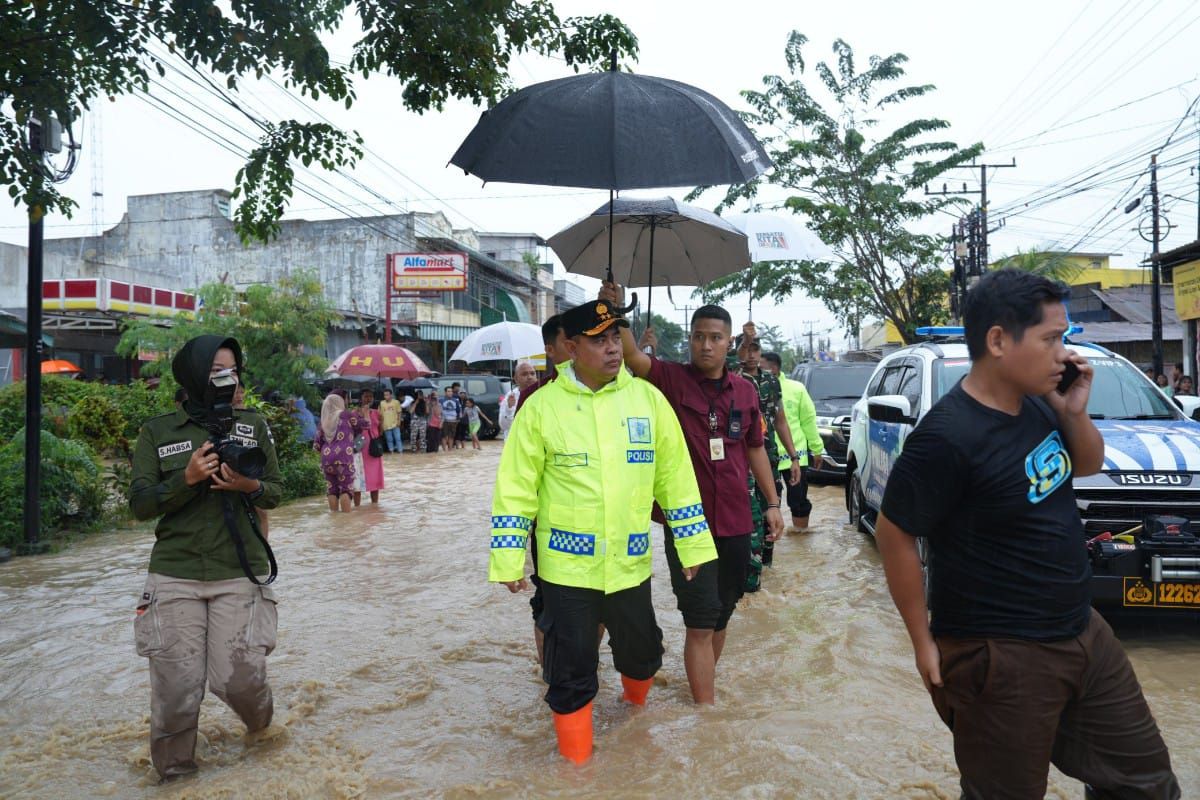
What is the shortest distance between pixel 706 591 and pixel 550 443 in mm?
1088

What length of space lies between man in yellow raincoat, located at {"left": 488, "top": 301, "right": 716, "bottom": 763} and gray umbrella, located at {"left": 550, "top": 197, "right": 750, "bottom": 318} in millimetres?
2796

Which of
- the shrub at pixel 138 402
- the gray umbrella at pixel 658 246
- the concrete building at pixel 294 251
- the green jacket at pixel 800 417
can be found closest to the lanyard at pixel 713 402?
the gray umbrella at pixel 658 246

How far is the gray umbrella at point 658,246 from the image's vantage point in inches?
264

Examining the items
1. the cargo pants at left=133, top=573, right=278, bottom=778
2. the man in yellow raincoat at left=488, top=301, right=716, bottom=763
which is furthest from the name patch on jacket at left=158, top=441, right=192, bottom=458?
the man in yellow raincoat at left=488, top=301, right=716, bottom=763

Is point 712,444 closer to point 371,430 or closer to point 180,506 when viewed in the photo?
point 180,506

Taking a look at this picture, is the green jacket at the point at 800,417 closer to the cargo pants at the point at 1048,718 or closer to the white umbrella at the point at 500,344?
the cargo pants at the point at 1048,718

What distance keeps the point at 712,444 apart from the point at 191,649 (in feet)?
8.13

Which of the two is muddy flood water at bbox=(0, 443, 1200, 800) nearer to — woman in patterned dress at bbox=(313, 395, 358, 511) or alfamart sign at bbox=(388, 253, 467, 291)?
woman in patterned dress at bbox=(313, 395, 358, 511)

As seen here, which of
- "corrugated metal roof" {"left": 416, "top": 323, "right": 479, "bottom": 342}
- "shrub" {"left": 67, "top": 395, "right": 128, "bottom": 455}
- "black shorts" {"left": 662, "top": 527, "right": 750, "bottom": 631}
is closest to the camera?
"black shorts" {"left": 662, "top": 527, "right": 750, "bottom": 631}

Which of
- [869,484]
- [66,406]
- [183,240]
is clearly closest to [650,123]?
[869,484]

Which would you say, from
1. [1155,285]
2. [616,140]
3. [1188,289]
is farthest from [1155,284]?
[616,140]

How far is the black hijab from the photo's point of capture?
3.81 m

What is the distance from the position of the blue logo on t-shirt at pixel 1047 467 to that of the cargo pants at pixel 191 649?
3.07 m

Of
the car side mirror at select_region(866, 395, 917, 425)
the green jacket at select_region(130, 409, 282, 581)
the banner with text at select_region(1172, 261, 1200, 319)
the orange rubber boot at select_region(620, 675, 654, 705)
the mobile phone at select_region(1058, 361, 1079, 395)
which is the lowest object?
the orange rubber boot at select_region(620, 675, 654, 705)
